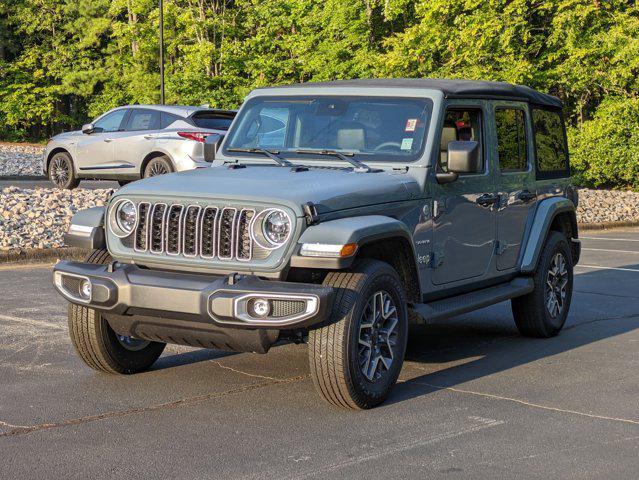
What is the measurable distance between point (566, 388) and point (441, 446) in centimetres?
168

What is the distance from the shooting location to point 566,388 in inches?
276

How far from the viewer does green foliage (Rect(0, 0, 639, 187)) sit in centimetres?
3206

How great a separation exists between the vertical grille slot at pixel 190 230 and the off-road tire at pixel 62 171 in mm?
15688

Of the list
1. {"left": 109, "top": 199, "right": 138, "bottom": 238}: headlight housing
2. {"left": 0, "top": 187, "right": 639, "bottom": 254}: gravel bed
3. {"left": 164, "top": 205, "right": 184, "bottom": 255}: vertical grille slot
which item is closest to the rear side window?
{"left": 0, "top": 187, "right": 639, "bottom": 254}: gravel bed

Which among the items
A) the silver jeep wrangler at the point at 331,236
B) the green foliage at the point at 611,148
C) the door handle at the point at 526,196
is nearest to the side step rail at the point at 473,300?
the silver jeep wrangler at the point at 331,236

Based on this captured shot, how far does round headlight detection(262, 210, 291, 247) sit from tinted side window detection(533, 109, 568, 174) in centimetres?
344

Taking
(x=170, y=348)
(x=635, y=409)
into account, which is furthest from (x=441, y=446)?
(x=170, y=348)

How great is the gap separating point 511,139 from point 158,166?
11.9 meters

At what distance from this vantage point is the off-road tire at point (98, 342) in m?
6.88

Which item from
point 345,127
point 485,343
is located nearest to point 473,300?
point 485,343

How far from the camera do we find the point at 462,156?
703 cm

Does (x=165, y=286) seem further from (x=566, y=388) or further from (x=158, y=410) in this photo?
(x=566, y=388)

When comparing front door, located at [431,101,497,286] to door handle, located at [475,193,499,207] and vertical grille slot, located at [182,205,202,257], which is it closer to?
door handle, located at [475,193,499,207]

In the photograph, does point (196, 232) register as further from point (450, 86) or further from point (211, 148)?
point (450, 86)
